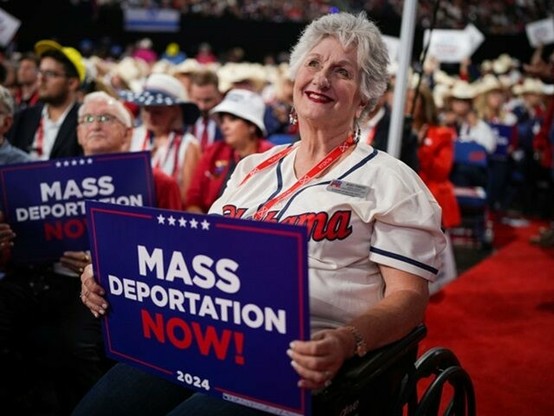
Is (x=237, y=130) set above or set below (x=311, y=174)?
below

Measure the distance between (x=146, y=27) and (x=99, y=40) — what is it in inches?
69.3

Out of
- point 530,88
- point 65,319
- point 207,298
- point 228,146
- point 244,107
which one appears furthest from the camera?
point 530,88

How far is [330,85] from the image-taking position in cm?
194

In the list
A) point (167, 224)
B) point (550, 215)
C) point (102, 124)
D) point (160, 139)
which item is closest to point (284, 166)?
point (167, 224)

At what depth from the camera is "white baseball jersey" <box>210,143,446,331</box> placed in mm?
1688

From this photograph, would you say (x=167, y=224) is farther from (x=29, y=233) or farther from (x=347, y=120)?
(x=29, y=233)

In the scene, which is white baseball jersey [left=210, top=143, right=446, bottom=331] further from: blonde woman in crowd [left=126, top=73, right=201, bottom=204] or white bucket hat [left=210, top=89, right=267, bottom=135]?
blonde woman in crowd [left=126, top=73, right=201, bottom=204]

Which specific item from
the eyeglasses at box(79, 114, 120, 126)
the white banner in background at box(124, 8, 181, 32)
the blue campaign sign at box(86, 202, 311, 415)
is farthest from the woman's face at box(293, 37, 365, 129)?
the white banner in background at box(124, 8, 181, 32)

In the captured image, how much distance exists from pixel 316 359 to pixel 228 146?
107 inches

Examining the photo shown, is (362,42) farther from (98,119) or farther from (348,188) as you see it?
(98,119)

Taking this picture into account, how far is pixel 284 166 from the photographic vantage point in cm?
207

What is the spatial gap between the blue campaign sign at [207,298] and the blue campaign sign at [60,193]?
3.13 ft

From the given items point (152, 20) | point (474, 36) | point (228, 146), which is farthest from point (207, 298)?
point (152, 20)

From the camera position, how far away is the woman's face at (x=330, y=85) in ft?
6.36
